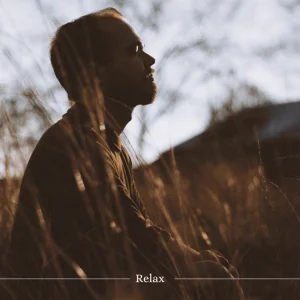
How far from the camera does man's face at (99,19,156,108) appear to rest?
119 cm

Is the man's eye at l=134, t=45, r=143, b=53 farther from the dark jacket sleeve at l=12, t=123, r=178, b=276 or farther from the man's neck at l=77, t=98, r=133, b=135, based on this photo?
the dark jacket sleeve at l=12, t=123, r=178, b=276

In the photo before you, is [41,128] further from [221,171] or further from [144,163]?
[221,171]

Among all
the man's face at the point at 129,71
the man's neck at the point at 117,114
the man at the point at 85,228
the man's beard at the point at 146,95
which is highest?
the man's face at the point at 129,71

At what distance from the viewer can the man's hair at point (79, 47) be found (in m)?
1.22

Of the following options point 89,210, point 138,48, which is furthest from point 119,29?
point 89,210

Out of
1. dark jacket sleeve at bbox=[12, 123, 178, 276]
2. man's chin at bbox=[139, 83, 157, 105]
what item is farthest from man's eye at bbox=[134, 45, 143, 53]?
dark jacket sleeve at bbox=[12, 123, 178, 276]

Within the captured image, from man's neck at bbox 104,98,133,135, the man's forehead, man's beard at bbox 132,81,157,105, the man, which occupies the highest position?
the man's forehead

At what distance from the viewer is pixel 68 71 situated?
1.27 m

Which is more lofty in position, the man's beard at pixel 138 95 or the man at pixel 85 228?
the man's beard at pixel 138 95

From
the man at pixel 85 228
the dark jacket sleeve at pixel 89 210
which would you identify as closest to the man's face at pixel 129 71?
the man at pixel 85 228

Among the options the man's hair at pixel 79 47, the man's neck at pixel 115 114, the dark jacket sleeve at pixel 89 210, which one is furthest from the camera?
the man's hair at pixel 79 47

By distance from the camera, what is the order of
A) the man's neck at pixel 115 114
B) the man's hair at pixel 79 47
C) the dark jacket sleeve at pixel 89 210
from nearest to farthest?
the dark jacket sleeve at pixel 89 210, the man's neck at pixel 115 114, the man's hair at pixel 79 47

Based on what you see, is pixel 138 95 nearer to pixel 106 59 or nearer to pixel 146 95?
pixel 146 95

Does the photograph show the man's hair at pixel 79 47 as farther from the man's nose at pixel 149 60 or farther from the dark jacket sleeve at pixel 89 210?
the dark jacket sleeve at pixel 89 210
